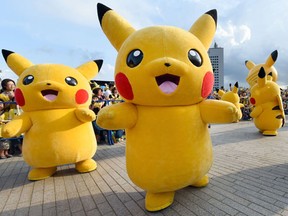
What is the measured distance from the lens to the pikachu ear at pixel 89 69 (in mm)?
4504

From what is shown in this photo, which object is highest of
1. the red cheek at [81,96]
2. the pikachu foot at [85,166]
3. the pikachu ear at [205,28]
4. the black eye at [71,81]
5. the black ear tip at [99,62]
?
the pikachu ear at [205,28]

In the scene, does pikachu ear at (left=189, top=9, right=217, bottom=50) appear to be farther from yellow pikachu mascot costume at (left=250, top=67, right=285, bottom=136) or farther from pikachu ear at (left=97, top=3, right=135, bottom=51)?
yellow pikachu mascot costume at (left=250, top=67, right=285, bottom=136)

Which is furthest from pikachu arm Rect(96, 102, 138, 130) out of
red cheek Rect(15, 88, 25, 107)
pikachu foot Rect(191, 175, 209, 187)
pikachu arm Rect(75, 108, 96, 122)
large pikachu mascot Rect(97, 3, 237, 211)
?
red cheek Rect(15, 88, 25, 107)

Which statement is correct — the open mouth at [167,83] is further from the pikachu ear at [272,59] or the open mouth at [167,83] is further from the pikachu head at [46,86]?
the pikachu ear at [272,59]

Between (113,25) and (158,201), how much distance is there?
2513 millimetres

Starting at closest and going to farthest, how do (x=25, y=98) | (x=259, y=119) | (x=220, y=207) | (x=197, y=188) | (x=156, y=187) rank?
(x=156, y=187) < (x=220, y=207) < (x=197, y=188) < (x=25, y=98) < (x=259, y=119)

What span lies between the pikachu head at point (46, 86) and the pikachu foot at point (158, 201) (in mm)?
2332

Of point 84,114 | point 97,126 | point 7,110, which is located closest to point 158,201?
point 84,114

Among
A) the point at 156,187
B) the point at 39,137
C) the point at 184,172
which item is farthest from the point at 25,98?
the point at 184,172

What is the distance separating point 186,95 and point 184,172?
0.96 meters

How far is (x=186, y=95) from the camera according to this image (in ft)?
7.87

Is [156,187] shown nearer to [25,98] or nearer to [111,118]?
[111,118]

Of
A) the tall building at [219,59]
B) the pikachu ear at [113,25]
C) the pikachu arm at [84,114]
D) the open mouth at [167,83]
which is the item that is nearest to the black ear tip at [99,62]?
the pikachu arm at [84,114]

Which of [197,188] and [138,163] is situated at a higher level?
[138,163]
